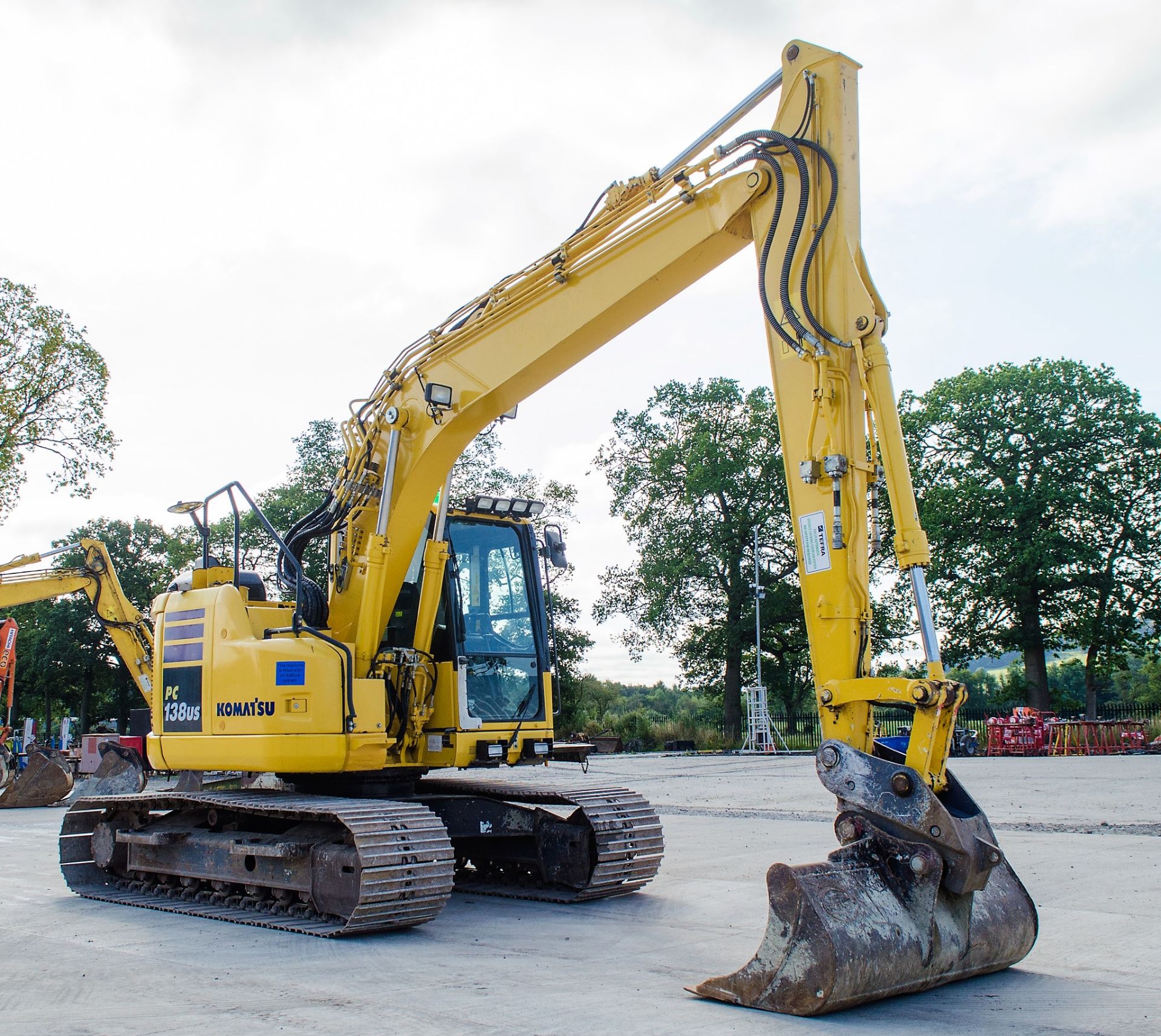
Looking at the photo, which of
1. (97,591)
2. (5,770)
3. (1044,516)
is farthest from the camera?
(1044,516)

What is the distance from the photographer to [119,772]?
1642cm

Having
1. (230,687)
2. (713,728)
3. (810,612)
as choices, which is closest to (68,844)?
(230,687)

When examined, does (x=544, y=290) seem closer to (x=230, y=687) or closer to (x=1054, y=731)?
(x=230, y=687)

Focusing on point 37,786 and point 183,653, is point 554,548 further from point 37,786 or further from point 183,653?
point 37,786

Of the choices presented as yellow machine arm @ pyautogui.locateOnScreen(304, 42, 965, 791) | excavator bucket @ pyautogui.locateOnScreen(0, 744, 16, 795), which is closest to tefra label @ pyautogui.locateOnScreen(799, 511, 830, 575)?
yellow machine arm @ pyautogui.locateOnScreen(304, 42, 965, 791)

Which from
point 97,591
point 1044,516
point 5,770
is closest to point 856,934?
point 97,591

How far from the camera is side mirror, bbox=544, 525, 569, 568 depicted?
30.7 feet

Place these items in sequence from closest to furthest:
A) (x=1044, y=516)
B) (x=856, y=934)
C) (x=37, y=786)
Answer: (x=856, y=934) → (x=37, y=786) → (x=1044, y=516)

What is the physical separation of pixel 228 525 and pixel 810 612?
142ft

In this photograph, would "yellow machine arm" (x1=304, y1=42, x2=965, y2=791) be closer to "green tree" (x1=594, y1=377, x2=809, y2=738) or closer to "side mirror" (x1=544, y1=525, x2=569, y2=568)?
"side mirror" (x1=544, y1=525, x2=569, y2=568)

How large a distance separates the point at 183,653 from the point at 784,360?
18.0ft

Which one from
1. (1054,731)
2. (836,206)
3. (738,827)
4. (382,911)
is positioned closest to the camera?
(836,206)

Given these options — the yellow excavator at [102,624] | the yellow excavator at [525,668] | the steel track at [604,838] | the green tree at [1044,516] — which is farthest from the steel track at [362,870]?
the green tree at [1044,516]

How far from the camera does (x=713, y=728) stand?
148 ft
